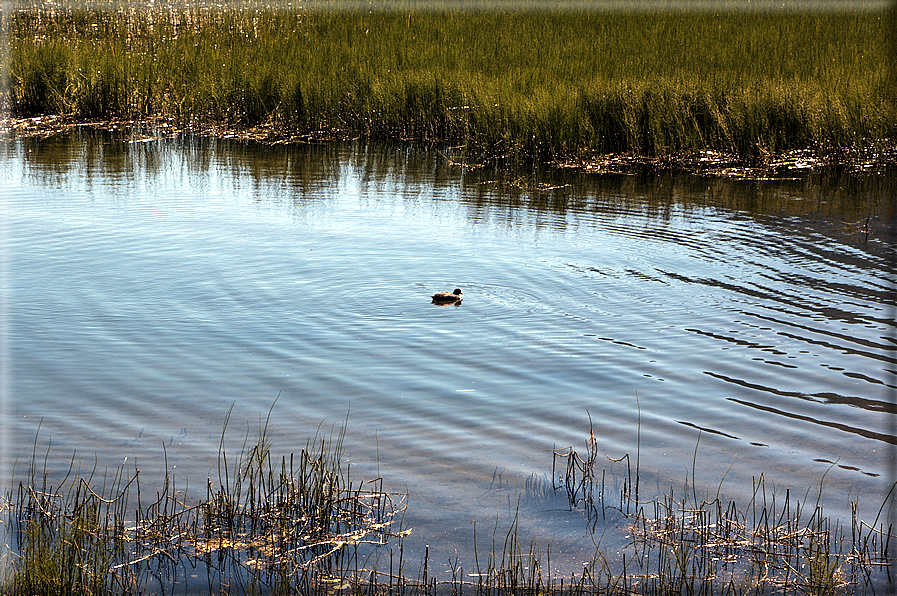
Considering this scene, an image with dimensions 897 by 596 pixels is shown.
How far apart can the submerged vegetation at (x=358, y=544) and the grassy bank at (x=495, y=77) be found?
1102 cm

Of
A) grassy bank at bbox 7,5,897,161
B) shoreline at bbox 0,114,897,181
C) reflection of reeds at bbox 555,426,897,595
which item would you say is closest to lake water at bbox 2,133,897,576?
reflection of reeds at bbox 555,426,897,595

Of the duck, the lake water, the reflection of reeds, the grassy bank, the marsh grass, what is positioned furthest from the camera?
the grassy bank

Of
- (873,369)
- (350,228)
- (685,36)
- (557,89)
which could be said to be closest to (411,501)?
(873,369)

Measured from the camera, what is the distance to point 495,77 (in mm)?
17016

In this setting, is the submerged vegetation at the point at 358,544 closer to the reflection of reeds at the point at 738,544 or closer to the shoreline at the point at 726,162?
the reflection of reeds at the point at 738,544

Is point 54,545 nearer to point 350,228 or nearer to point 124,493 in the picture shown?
point 124,493

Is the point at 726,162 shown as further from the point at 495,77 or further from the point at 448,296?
the point at 448,296

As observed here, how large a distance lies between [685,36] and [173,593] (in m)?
19.6

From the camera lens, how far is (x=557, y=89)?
15.6 m

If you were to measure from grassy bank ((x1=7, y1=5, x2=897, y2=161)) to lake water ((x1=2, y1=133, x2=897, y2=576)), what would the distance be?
8.08ft

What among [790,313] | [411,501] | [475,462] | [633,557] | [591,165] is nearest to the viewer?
[633,557]

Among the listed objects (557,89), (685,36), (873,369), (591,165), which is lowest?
(873,369)

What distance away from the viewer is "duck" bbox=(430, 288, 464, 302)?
776cm

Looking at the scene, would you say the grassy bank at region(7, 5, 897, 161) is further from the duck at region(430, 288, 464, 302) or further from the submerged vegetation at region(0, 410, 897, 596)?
the submerged vegetation at region(0, 410, 897, 596)
